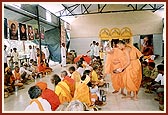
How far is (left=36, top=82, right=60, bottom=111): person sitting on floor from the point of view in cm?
210

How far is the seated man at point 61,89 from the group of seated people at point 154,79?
573 millimetres

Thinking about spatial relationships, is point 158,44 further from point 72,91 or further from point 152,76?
point 72,91

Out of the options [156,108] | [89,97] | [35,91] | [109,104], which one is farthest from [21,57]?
[156,108]

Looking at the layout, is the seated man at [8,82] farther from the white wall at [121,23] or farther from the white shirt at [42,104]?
the white wall at [121,23]

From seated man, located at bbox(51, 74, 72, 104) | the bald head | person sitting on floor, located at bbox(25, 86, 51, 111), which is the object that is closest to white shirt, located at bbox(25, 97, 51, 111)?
person sitting on floor, located at bbox(25, 86, 51, 111)

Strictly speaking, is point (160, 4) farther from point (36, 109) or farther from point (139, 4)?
point (36, 109)

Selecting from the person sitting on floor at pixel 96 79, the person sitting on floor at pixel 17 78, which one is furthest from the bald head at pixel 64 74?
the person sitting on floor at pixel 17 78

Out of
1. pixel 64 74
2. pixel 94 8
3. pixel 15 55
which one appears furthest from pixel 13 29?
pixel 94 8

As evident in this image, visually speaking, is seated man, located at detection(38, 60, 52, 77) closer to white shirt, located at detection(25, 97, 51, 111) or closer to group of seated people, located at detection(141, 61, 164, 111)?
white shirt, located at detection(25, 97, 51, 111)

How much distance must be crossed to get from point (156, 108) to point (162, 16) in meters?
0.66

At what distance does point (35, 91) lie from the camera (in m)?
2.09

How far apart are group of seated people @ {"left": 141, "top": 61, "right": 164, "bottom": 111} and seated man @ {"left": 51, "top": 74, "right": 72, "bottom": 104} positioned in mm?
573

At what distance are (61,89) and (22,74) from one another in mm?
317

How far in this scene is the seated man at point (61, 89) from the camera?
7.13 feet
